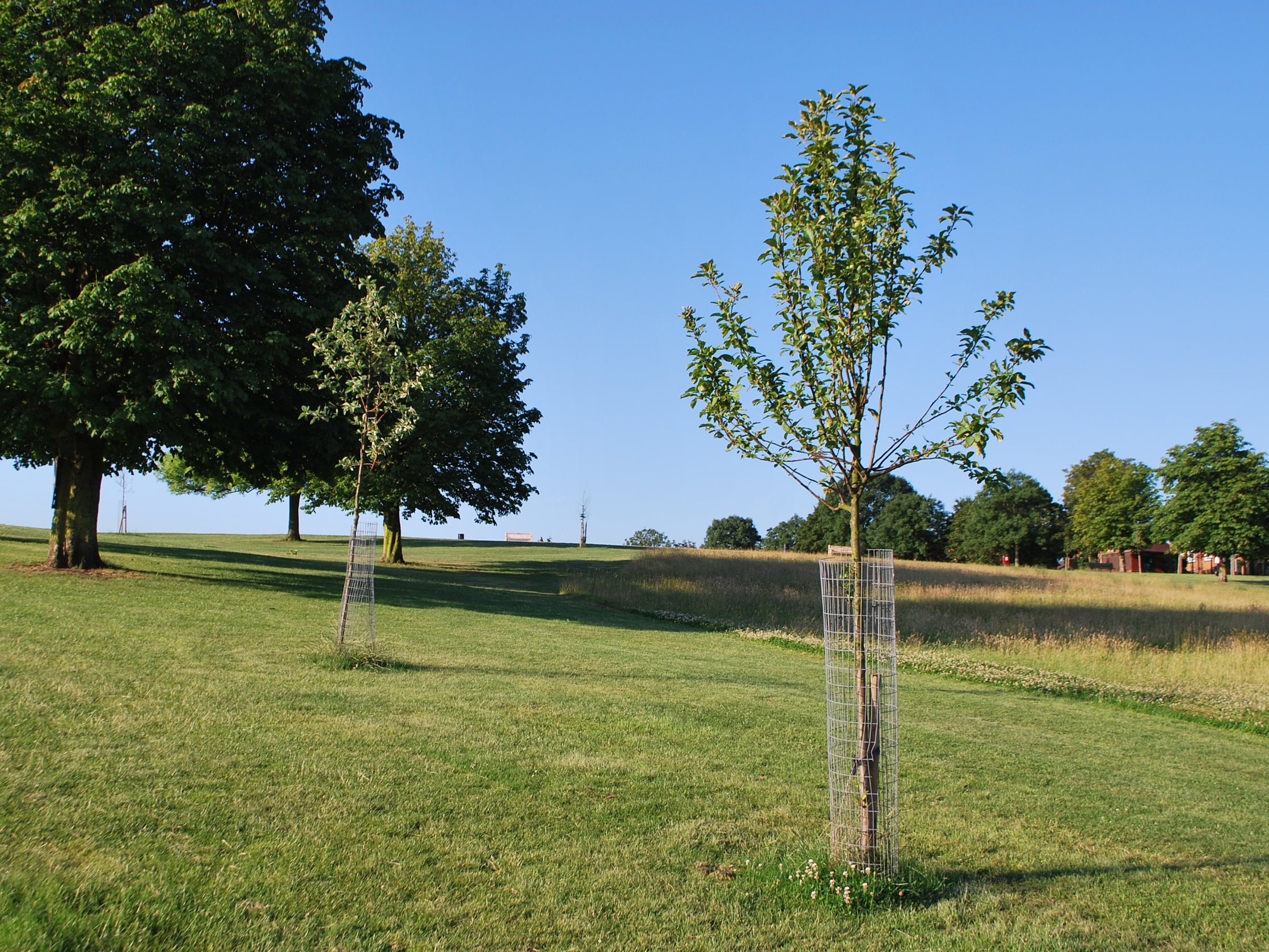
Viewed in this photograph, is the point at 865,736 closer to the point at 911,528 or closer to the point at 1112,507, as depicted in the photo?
the point at 1112,507

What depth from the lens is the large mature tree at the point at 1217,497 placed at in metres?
53.7

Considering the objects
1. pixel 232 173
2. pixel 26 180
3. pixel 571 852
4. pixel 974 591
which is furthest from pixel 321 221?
pixel 974 591

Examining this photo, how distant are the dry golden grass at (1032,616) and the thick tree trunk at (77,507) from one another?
560 inches

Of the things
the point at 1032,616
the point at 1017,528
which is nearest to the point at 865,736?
the point at 1032,616

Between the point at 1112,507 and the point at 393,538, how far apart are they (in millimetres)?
65567

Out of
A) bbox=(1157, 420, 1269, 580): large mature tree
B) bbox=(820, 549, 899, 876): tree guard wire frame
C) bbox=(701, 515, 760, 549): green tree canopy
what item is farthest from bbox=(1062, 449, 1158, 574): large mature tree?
bbox=(820, 549, 899, 876): tree guard wire frame

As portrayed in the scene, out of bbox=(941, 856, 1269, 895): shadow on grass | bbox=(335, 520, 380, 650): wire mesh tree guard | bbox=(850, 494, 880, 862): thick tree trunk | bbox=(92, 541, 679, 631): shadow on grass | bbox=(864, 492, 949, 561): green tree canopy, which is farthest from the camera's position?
bbox=(864, 492, 949, 561): green tree canopy

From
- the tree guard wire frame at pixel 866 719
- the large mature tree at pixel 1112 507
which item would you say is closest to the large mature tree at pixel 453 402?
the tree guard wire frame at pixel 866 719

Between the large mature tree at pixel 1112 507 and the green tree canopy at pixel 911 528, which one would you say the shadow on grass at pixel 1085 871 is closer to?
the large mature tree at pixel 1112 507

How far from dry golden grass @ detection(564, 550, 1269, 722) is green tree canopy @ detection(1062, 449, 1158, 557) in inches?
1297

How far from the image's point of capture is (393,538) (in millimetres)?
39562

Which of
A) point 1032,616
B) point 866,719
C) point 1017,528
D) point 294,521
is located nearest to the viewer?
point 866,719

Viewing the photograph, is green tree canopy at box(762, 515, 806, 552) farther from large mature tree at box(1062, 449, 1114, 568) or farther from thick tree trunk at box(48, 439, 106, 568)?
thick tree trunk at box(48, 439, 106, 568)

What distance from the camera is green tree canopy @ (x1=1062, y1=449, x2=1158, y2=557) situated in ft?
245
